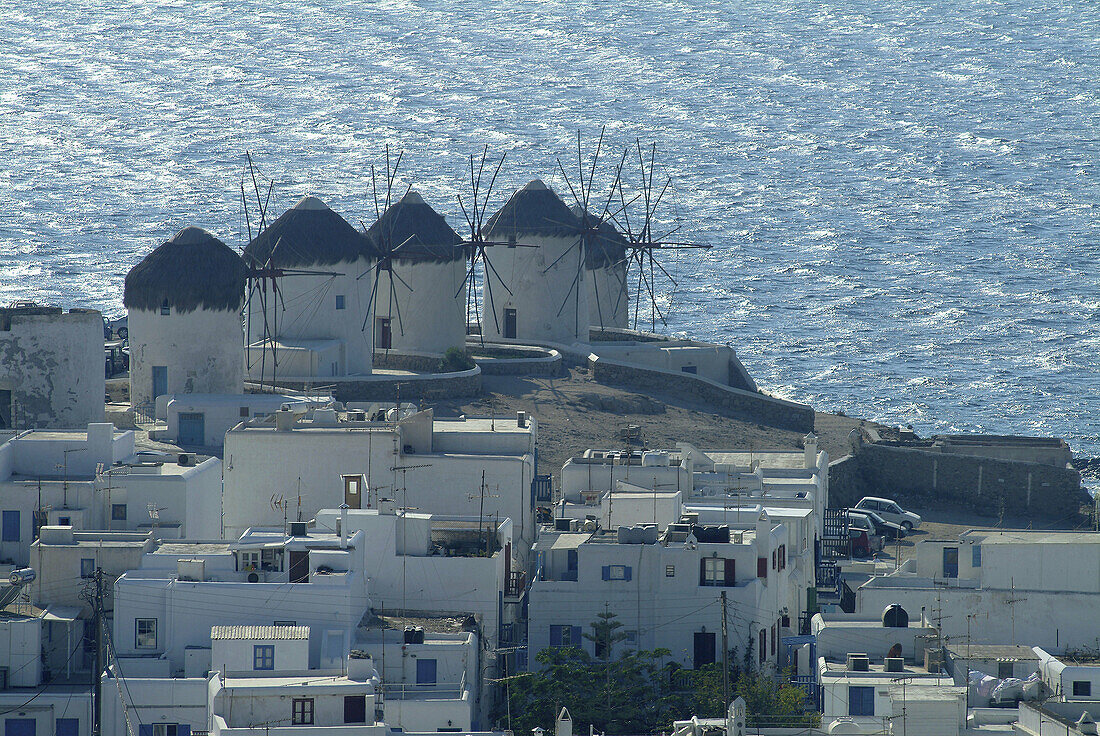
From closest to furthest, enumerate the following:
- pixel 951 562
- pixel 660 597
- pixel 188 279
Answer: pixel 660 597 < pixel 951 562 < pixel 188 279

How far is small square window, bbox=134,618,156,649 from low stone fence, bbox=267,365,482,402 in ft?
102

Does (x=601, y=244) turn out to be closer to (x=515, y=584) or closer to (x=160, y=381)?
(x=160, y=381)

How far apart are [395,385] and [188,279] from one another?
366 inches

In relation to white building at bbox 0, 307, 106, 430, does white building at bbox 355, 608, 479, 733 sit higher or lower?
lower

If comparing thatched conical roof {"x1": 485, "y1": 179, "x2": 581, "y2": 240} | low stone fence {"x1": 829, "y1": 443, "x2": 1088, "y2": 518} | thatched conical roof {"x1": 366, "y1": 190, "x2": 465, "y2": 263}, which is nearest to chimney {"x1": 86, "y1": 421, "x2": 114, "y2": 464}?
low stone fence {"x1": 829, "y1": 443, "x2": 1088, "y2": 518}

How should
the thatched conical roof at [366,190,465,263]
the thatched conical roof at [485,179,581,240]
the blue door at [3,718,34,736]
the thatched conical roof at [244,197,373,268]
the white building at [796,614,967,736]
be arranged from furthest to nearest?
the thatched conical roof at [485,179,581,240] < the thatched conical roof at [366,190,465,263] < the thatched conical roof at [244,197,373,268] < the blue door at [3,718,34,736] < the white building at [796,614,967,736]

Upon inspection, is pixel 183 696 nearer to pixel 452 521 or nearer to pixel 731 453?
pixel 452 521

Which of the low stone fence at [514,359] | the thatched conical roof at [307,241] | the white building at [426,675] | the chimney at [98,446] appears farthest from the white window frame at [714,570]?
the low stone fence at [514,359]

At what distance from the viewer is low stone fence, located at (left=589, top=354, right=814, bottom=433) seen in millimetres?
89250

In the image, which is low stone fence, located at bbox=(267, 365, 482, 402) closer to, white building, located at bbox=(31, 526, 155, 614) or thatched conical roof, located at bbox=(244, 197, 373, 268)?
thatched conical roof, located at bbox=(244, 197, 373, 268)

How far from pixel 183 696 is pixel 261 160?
141916mm

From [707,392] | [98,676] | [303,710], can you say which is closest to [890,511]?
[707,392]

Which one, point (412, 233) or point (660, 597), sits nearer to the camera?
point (660, 597)

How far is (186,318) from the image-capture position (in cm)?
7600
